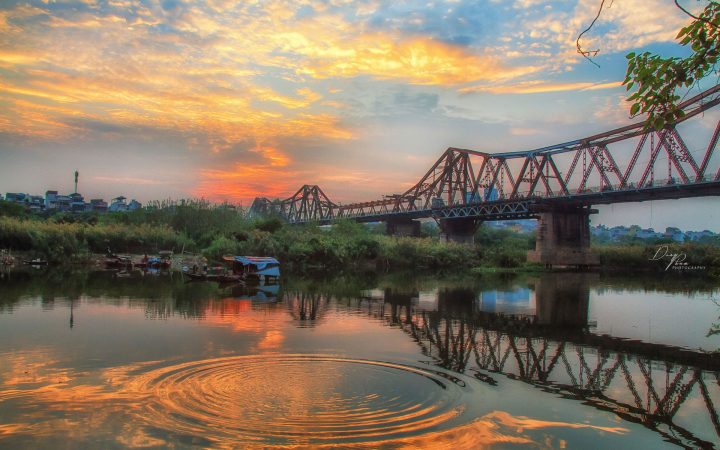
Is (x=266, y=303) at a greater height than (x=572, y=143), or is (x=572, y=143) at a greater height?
(x=572, y=143)

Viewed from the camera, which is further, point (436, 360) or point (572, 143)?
point (572, 143)

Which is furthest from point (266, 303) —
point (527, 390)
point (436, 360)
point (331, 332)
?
point (527, 390)

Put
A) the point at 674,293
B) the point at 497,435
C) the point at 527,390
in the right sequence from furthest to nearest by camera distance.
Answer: the point at 674,293 → the point at 527,390 → the point at 497,435

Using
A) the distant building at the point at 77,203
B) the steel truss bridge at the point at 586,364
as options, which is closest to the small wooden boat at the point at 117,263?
the steel truss bridge at the point at 586,364

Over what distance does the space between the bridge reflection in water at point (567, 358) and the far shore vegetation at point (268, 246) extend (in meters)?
29.9

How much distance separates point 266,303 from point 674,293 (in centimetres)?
2573

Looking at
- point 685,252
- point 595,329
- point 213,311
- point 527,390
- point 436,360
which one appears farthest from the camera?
point 685,252

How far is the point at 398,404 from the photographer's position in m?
9.82

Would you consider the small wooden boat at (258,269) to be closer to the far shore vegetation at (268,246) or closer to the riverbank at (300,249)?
the riverbank at (300,249)

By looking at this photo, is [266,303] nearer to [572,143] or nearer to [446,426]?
[446,426]

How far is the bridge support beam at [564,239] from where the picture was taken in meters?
65.7

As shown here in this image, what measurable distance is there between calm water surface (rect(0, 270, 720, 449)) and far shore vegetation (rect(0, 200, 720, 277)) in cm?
3068

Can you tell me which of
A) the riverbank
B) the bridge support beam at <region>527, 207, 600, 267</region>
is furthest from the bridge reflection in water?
the bridge support beam at <region>527, 207, 600, 267</region>

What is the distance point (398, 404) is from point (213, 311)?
41.9 feet
